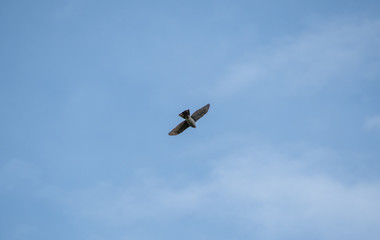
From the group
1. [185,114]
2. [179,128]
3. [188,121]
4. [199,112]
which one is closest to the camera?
[185,114]

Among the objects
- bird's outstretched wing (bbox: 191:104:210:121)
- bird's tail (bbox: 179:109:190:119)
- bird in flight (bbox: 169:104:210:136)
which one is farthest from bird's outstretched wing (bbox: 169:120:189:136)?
bird's tail (bbox: 179:109:190:119)

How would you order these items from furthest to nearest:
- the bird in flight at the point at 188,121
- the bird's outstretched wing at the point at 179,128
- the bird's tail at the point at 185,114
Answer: the bird's outstretched wing at the point at 179,128, the bird in flight at the point at 188,121, the bird's tail at the point at 185,114

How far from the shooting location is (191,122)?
70750 mm

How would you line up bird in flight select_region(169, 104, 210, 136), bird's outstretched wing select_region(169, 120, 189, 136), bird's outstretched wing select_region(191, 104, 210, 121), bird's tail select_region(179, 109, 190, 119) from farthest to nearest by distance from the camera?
1. bird's outstretched wing select_region(191, 104, 210, 121)
2. bird's outstretched wing select_region(169, 120, 189, 136)
3. bird in flight select_region(169, 104, 210, 136)
4. bird's tail select_region(179, 109, 190, 119)

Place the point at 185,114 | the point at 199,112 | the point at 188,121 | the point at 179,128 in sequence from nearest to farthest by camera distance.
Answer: the point at 185,114 → the point at 188,121 → the point at 179,128 → the point at 199,112

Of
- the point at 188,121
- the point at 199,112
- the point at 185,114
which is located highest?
the point at 199,112

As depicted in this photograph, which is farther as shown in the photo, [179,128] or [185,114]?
[179,128]

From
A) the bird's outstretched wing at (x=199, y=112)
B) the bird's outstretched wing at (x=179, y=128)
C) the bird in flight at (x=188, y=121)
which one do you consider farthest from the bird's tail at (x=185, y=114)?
the bird's outstretched wing at (x=199, y=112)

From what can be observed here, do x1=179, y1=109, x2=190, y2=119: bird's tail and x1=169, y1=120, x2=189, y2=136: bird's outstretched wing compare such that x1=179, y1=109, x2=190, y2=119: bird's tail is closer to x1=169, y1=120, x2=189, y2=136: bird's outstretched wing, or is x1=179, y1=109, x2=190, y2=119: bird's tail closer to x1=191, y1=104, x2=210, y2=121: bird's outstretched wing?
x1=169, y1=120, x2=189, y2=136: bird's outstretched wing

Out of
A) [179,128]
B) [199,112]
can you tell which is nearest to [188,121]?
[179,128]

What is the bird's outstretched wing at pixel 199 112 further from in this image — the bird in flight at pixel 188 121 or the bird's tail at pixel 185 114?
the bird's tail at pixel 185 114

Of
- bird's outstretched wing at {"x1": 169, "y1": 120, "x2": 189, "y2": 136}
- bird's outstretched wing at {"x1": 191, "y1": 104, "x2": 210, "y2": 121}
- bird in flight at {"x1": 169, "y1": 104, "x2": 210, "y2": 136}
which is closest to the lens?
bird in flight at {"x1": 169, "y1": 104, "x2": 210, "y2": 136}

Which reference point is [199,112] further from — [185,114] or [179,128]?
[179,128]

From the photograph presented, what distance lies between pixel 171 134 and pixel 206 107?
6.14 m
